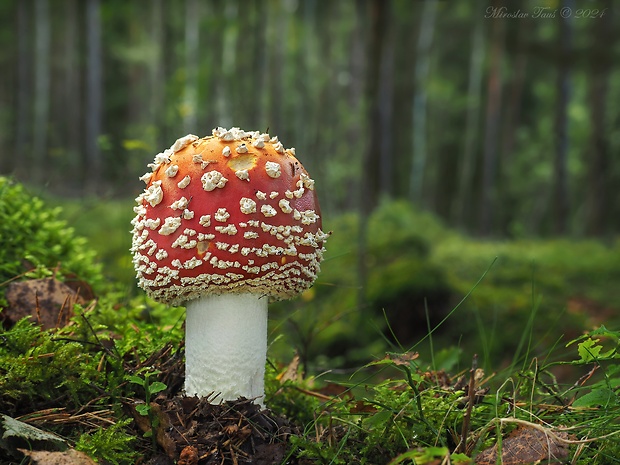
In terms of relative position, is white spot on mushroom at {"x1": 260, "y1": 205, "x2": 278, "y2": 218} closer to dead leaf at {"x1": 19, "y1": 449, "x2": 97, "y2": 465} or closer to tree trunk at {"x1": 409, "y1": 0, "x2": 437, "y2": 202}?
dead leaf at {"x1": 19, "y1": 449, "x2": 97, "y2": 465}

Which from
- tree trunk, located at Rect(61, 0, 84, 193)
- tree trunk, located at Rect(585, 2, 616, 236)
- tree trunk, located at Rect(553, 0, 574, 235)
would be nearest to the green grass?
tree trunk, located at Rect(553, 0, 574, 235)

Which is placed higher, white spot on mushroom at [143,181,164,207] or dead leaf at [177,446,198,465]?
white spot on mushroom at [143,181,164,207]

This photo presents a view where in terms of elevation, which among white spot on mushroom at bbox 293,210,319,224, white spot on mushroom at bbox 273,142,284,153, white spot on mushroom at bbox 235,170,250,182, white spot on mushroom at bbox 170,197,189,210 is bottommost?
white spot on mushroom at bbox 293,210,319,224

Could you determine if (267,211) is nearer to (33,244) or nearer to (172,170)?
(172,170)

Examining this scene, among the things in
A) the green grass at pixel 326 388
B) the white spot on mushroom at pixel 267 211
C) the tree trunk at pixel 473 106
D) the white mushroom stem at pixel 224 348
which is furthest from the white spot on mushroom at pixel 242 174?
the tree trunk at pixel 473 106

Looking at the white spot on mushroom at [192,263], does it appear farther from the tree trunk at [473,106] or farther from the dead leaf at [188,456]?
the tree trunk at [473,106]

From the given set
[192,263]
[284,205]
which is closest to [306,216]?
[284,205]
